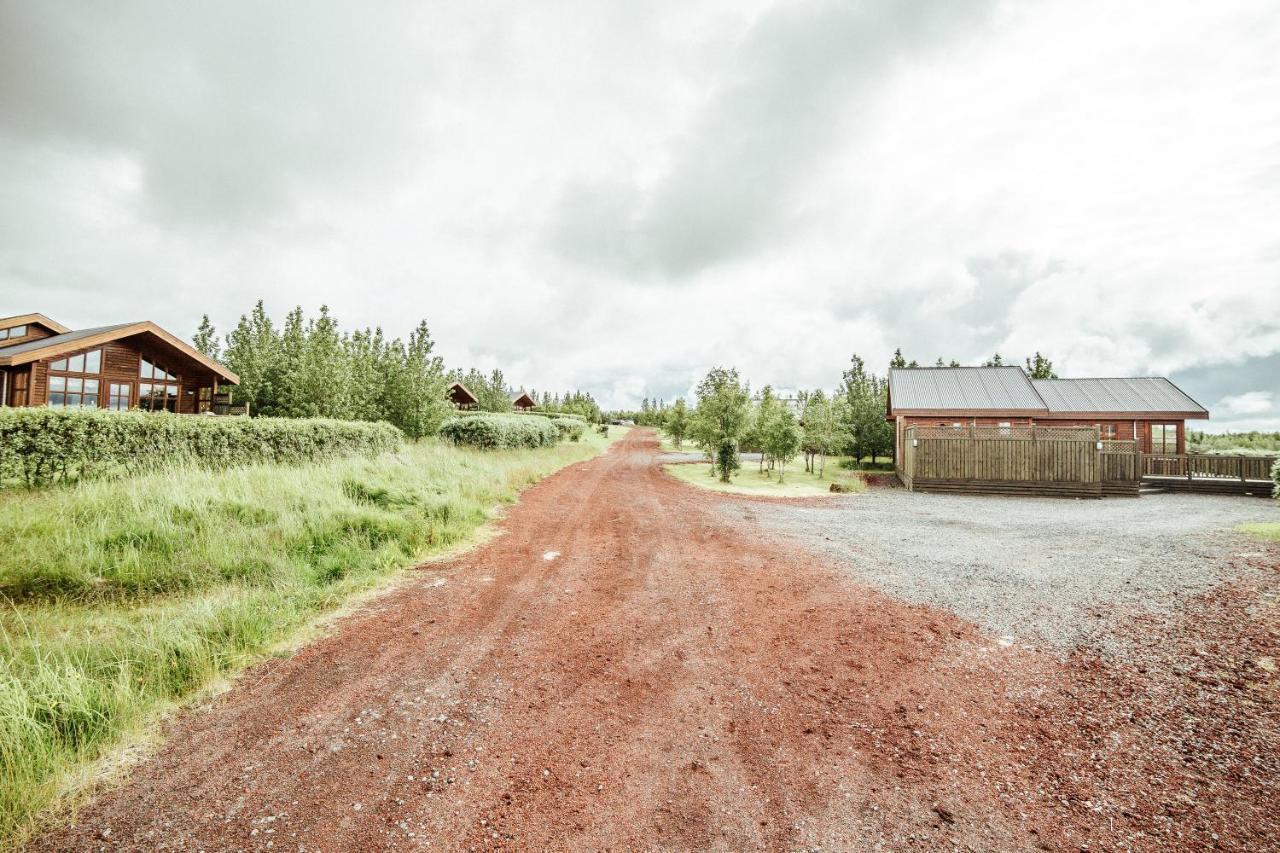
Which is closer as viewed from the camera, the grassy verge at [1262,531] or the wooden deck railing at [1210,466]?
the grassy verge at [1262,531]

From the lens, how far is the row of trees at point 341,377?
66.3 ft

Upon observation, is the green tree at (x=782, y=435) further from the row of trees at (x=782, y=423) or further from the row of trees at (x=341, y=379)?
the row of trees at (x=341, y=379)

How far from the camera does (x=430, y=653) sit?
4.56 metres

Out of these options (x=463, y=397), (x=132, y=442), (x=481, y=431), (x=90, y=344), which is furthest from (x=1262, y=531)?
(x=463, y=397)

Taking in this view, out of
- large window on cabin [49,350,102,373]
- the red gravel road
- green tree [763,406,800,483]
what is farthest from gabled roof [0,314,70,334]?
green tree [763,406,800,483]

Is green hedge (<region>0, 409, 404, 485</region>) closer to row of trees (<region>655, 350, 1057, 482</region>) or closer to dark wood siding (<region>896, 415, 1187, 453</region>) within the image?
row of trees (<region>655, 350, 1057, 482</region>)

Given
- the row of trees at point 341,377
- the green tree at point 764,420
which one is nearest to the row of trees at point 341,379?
the row of trees at point 341,377

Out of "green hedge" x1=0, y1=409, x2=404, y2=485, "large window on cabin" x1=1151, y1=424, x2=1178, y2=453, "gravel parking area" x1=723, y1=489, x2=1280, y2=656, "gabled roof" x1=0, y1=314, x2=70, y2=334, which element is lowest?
"gravel parking area" x1=723, y1=489, x2=1280, y2=656

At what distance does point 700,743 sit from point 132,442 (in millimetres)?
12565

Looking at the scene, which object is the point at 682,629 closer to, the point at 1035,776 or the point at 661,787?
the point at 661,787

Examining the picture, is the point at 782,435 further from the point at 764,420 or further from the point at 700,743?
the point at 700,743

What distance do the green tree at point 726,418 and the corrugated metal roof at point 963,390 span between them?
908 cm

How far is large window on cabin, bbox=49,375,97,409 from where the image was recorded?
1731 cm

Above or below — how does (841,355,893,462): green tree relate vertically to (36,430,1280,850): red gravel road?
above
